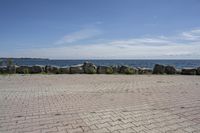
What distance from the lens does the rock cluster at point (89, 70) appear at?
50.8ft

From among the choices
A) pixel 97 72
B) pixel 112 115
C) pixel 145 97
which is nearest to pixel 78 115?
pixel 112 115

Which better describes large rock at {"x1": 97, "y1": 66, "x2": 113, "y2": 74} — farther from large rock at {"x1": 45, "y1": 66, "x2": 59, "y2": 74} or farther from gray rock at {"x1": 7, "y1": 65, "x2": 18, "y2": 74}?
gray rock at {"x1": 7, "y1": 65, "x2": 18, "y2": 74}

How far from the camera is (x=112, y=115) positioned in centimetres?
492

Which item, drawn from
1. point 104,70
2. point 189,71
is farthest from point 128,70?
point 189,71

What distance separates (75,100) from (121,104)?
1452 millimetres

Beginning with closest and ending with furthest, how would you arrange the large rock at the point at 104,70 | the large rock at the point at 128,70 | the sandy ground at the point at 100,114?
1. the sandy ground at the point at 100,114
2. the large rock at the point at 104,70
3. the large rock at the point at 128,70

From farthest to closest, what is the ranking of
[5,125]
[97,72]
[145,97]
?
[97,72] → [145,97] → [5,125]

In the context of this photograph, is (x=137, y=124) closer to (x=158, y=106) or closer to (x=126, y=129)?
(x=126, y=129)

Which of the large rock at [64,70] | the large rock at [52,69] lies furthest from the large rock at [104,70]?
the large rock at [52,69]

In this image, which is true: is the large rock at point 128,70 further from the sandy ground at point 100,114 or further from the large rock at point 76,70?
the sandy ground at point 100,114

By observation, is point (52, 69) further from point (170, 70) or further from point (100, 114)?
point (100, 114)

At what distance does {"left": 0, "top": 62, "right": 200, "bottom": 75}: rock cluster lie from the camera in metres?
15.5

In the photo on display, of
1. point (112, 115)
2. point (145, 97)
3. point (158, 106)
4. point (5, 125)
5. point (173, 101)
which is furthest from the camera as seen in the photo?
point (145, 97)

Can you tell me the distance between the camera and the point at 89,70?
53.5ft
